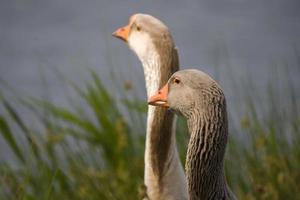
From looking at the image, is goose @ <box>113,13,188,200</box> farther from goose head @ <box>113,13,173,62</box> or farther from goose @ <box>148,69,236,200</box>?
goose @ <box>148,69,236,200</box>

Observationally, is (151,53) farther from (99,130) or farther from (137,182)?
(99,130)

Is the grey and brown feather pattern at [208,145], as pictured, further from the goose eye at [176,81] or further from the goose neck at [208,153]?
the goose eye at [176,81]

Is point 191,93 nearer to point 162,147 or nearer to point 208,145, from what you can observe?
point 208,145

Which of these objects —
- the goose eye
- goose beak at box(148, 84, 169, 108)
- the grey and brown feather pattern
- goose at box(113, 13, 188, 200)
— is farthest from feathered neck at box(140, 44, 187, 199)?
the grey and brown feather pattern

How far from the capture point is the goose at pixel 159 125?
4.66m

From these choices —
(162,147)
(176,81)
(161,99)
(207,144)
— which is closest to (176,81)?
(176,81)

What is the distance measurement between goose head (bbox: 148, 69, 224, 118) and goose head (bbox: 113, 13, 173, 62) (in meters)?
0.86

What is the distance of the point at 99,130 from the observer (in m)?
6.99

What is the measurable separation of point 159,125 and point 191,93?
0.95 metres

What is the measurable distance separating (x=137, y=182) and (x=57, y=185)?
0.63m

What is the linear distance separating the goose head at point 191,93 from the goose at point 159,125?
1.65 feet

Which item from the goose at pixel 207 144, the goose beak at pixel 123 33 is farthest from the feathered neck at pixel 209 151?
the goose beak at pixel 123 33

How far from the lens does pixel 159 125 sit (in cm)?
485

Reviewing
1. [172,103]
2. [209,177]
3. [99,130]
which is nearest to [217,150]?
[209,177]
